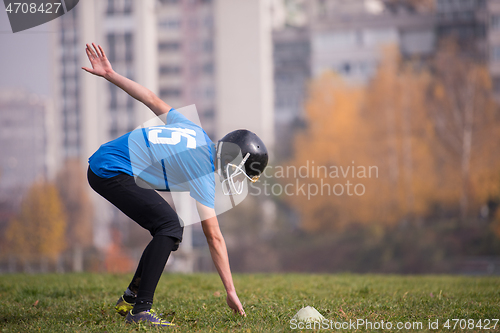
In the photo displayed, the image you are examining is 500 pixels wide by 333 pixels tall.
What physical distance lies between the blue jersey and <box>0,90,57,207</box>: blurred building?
4819 cm

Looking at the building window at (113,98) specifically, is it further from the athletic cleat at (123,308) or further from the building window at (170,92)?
the athletic cleat at (123,308)

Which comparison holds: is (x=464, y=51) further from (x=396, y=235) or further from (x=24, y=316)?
(x=24, y=316)

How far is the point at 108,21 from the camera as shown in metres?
55.9

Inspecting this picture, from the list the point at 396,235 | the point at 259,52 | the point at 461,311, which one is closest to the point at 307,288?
the point at 461,311

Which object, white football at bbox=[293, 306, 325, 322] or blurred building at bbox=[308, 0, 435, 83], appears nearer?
white football at bbox=[293, 306, 325, 322]

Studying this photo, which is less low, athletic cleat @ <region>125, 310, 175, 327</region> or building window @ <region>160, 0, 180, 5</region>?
building window @ <region>160, 0, 180, 5</region>

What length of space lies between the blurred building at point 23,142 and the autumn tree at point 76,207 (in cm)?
489

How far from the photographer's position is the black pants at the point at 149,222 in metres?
3.57

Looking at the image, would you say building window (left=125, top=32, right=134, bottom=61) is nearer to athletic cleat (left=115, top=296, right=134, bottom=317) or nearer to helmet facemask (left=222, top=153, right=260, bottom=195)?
athletic cleat (left=115, top=296, right=134, bottom=317)

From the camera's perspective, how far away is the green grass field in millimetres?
3693

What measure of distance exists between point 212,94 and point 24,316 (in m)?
50.6

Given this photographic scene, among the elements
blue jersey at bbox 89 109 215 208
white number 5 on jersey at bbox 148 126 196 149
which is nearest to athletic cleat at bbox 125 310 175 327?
blue jersey at bbox 89 109 215 208

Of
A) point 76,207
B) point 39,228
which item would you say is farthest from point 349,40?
point 39,228

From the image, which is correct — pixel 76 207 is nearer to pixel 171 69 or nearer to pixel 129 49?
pixel 171 69
